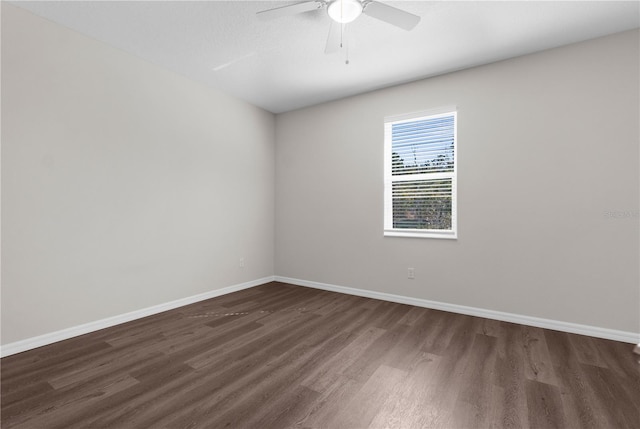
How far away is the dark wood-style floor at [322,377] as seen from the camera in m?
1.65

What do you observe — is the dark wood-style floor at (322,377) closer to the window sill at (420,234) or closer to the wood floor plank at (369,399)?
the wood floor plank at (369,399)

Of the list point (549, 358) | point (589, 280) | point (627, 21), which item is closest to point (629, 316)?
point (589, 280)

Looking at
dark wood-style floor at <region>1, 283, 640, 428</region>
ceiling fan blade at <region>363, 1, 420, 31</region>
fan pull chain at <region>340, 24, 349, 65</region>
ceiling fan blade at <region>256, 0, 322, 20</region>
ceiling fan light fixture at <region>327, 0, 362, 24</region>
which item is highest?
fan pull chain at <region>340, 24, 349, 65</region>

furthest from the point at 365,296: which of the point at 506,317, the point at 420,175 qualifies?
the point at 420,175

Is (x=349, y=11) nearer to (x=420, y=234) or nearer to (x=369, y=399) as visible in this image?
(x=420, y=234)

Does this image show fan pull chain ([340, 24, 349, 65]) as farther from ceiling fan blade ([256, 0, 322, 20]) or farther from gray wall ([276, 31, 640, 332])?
gray wall ([276, 31, 640, 332])

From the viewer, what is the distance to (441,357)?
7.70 feet

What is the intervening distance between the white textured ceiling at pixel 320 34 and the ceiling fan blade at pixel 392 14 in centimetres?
28

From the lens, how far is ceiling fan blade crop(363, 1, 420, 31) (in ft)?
6.77

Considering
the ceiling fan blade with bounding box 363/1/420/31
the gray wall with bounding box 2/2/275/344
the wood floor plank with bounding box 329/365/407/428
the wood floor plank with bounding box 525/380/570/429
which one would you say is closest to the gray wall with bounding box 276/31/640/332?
the wood floor plank with bounding box 525/380/570/429

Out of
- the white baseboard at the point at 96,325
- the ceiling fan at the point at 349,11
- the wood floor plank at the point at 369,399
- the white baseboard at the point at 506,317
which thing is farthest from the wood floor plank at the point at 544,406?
the white baseboard at the point at 96,325

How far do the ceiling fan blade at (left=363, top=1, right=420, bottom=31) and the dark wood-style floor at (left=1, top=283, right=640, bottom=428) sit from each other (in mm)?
2519

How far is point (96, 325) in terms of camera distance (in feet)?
9.45

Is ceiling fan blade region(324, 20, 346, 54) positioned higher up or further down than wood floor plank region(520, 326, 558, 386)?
higher up
